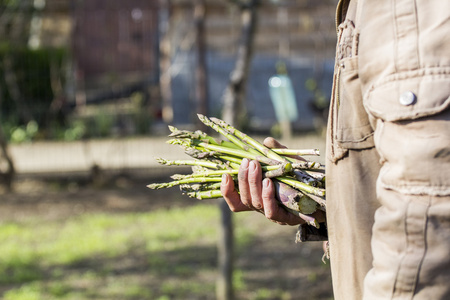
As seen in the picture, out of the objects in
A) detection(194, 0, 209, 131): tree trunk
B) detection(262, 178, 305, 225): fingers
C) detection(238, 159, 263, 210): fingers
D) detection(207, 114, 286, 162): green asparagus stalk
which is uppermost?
detection(194, 0, 209, 131): tree trunk

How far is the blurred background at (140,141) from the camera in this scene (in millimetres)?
5883

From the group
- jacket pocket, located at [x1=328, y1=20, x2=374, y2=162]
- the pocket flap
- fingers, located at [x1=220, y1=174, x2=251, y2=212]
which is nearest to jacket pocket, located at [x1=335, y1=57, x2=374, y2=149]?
jacket pocket, located at [x1=328, y1=20, x2=374, y2=162]

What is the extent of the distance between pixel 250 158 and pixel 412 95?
101cm

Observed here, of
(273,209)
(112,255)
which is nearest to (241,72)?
(112,255)

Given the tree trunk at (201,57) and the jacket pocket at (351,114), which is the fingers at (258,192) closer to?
the jacket pocket at (351,114)

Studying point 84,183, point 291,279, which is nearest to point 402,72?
point 291,279

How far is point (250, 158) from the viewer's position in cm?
242

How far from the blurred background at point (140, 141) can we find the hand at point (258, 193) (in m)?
3.04

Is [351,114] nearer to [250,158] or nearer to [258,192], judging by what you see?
[258,192]

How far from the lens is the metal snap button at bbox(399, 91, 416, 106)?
147 cm

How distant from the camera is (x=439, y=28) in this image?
A: 1.49m

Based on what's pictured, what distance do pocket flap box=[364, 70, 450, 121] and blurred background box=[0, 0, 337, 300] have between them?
3.84m

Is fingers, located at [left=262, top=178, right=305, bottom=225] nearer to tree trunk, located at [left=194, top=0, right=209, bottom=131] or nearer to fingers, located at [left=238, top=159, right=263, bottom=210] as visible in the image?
fingers, located at [left=238, top=159, right=263, bottom=210]

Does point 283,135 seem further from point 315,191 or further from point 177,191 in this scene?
point 315,191
